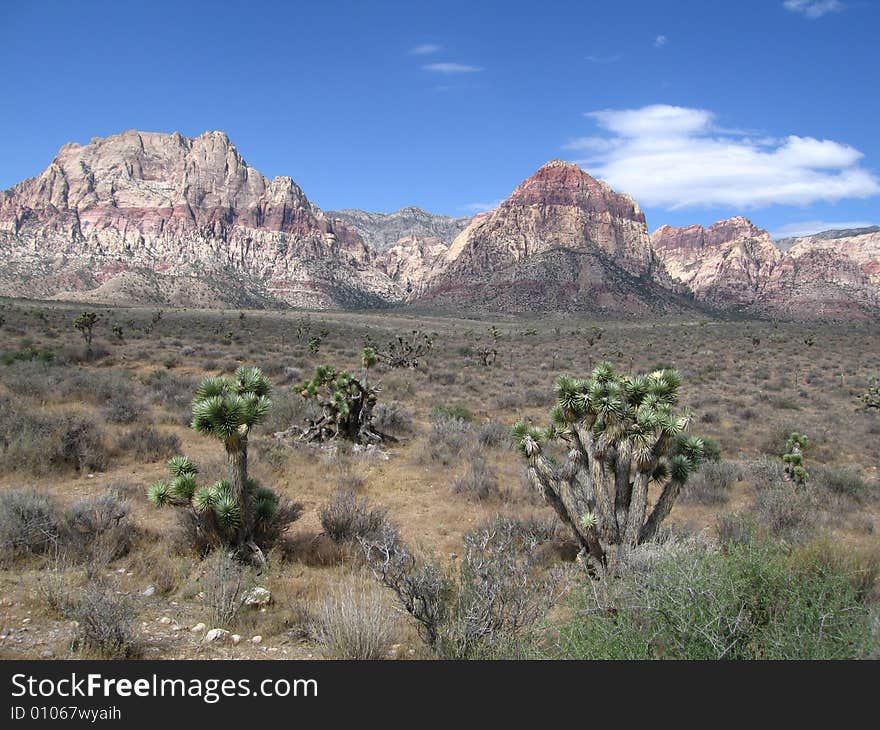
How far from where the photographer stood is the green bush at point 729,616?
3.34 m

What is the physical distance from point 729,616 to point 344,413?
9897 millimetres

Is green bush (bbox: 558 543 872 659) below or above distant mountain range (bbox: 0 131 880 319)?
Answer: below

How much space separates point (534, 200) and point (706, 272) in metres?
63.6

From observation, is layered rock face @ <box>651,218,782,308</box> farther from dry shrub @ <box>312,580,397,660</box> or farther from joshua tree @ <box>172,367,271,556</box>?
dry shrub @ <box>312,580,397,660</box>

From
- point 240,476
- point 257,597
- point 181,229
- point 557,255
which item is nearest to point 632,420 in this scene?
point 257,597

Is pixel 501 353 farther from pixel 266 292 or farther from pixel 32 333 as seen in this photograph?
pixel 266 292

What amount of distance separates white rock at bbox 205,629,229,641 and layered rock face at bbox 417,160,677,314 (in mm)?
112507

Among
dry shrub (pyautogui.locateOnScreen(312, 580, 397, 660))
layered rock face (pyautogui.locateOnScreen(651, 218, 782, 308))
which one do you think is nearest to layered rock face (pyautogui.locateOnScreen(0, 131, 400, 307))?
layered rock face (pyautogui.locateOnScreen(651, 218, 782, 308))

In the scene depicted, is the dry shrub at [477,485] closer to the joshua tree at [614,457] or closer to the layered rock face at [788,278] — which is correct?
the joshua tree at [614,457]

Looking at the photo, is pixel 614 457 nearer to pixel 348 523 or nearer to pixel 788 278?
pixel 348 523

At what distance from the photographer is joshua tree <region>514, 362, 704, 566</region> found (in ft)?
20.3

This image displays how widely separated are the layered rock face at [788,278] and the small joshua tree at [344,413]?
131177 mm

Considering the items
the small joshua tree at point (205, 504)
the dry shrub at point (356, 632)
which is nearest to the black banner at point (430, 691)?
the dry shrub at point (356, 632)

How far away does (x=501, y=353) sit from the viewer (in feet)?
127
